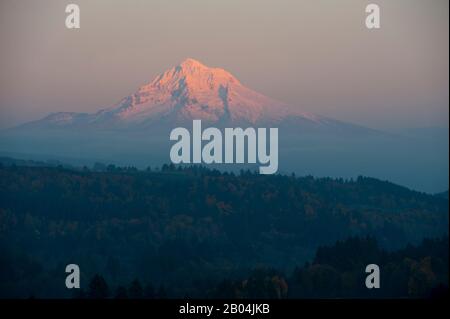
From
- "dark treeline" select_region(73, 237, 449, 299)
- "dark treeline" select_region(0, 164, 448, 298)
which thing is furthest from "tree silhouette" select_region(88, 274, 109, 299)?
"dark treeline" select_region(0, 164, 448, 298)

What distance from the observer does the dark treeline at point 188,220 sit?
5825cm

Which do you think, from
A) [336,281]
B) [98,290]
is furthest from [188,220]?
[98,290]

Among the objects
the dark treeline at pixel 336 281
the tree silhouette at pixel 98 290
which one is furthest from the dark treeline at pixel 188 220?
the tree silhouette at pixel 98 290

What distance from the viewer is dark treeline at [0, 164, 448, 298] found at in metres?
58.2

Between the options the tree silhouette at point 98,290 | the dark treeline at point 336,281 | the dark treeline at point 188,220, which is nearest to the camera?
the tree silhouette at point 98,290

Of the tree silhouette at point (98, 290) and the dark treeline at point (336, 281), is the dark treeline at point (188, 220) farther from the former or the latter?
the tree silhouette at point (98, 290)

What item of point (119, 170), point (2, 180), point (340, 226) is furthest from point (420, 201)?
point (2, 180)

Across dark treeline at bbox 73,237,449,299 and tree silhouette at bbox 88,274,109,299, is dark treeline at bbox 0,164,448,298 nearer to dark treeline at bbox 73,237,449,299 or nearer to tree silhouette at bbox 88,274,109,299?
dark treeline at bbox 73,237,449,299

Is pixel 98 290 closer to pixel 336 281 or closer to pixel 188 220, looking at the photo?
pixel 336 281

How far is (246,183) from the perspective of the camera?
233 ft

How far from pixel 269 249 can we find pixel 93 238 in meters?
9.77

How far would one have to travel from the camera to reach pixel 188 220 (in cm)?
6806

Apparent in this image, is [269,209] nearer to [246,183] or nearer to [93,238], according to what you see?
[246,183]
